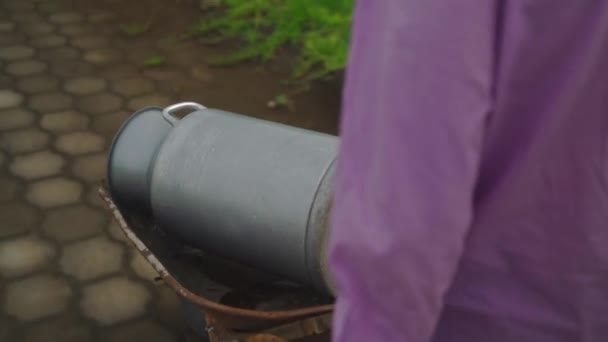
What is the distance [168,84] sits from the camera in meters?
3.88

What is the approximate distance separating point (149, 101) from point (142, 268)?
1.18 meters

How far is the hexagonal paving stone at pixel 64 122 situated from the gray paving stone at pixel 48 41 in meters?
0.77

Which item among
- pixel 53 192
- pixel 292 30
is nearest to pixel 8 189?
pixel 53 192

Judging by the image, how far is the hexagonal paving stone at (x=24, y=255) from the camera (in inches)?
107

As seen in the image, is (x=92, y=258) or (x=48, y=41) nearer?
(x=92, y=258)

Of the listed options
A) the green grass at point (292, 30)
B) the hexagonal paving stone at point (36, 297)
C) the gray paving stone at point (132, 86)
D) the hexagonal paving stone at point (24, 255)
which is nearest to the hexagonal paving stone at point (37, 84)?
the gray paving stone at point (132, 86)

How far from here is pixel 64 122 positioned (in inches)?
140

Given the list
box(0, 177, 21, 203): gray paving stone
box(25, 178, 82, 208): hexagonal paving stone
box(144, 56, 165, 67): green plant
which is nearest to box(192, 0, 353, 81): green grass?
box(144, 56, 165, 67): green plant

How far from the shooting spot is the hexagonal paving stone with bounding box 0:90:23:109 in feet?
12.0

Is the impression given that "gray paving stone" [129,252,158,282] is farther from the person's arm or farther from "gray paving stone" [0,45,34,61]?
the person's arm

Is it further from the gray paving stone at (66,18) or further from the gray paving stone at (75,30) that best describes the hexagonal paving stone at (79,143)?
the gray paving stone at (66,18)

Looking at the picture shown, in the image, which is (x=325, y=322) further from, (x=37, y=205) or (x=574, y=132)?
(x=37, y=205)

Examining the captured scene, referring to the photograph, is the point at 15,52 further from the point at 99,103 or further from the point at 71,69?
the point at 99,103

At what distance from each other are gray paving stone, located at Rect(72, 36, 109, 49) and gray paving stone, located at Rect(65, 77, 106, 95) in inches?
14.9
